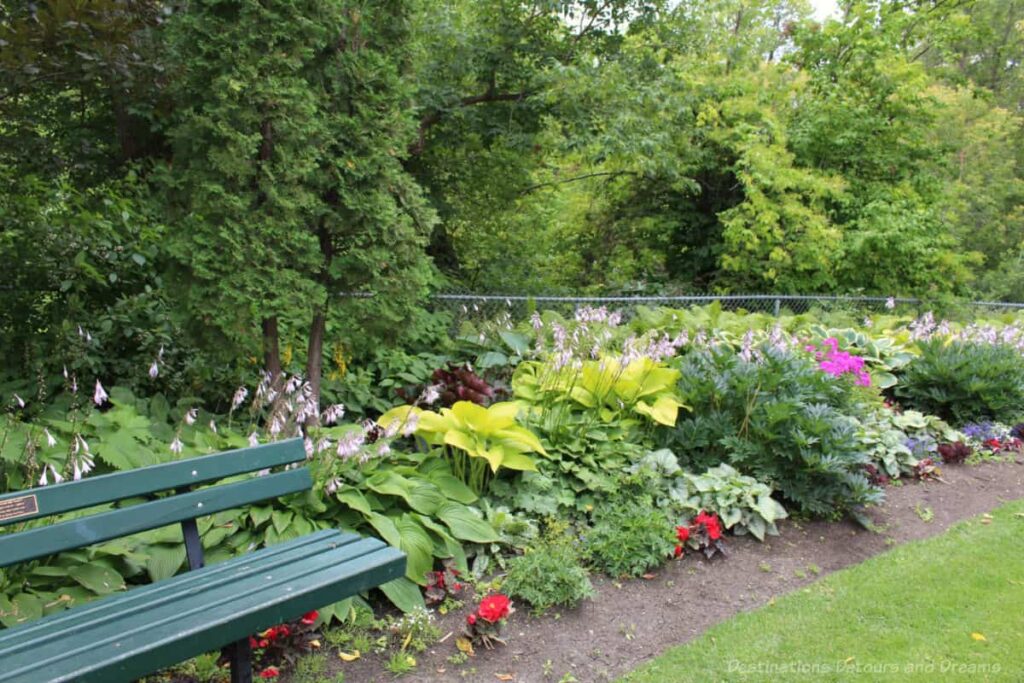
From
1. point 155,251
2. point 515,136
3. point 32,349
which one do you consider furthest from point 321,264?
point 515,136

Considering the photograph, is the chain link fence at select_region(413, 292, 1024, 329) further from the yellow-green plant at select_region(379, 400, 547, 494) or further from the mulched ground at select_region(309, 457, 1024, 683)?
the mulched ground at select_region(309, 457, 1024, 683)

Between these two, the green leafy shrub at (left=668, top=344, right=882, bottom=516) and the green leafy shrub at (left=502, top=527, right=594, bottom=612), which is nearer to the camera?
the green leafy shrub at (left=502, top=527, right=594, bottom=612)

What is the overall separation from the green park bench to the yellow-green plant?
1.26m

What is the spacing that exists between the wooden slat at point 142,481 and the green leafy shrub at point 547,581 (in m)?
1.20

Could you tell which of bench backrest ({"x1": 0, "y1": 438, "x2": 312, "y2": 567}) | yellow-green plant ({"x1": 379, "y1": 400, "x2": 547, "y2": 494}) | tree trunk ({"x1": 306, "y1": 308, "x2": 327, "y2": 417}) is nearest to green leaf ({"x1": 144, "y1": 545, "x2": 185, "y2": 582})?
bench backrest ({"x1": 0, "y1": 438, "x2": 312, "y2": 567})

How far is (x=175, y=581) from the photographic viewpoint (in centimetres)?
247

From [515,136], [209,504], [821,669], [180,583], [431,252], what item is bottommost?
[821,669]

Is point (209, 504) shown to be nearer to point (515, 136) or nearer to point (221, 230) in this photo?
point (221, 230)

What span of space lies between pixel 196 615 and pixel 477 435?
83.5 inches

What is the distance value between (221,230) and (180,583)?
6.78ft

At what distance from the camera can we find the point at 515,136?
7.89 metres

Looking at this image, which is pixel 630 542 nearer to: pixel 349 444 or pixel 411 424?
pixel 411 424

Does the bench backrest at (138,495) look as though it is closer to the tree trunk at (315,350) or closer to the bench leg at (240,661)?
the bench leg at (240,661)

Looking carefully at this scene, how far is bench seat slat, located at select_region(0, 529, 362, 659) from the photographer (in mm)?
2109
